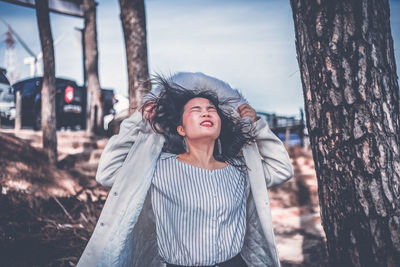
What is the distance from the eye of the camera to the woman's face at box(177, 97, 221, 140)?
7.11 ft

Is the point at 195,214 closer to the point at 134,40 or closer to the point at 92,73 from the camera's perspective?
the point at 134,40

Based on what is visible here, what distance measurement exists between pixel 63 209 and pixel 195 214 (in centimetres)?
348

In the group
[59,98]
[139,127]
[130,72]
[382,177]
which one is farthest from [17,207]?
[59,98]

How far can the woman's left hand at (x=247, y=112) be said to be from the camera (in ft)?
7.73

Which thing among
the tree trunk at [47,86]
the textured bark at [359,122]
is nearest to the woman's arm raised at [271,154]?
the textured bark at [359,122]

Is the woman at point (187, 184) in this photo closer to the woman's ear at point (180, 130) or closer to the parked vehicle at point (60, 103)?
the woman's ear at point (180, 130)

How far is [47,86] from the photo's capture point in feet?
21.4

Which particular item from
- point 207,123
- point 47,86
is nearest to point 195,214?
point 207,123

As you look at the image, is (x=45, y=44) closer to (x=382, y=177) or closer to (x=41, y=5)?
(x=41, y=5)

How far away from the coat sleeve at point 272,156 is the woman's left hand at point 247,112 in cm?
4

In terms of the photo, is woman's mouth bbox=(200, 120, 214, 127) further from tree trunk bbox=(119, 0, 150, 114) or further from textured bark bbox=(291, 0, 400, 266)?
tree trunk bbox=(119, 0, 150, 114)

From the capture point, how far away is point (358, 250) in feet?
5.89

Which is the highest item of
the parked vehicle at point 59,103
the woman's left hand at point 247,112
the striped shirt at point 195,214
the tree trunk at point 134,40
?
the tree trunk at point 134,40

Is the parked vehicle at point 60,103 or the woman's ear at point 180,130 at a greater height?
the parked vehicle at point 60,103
